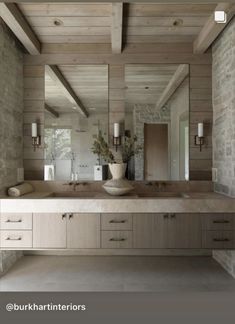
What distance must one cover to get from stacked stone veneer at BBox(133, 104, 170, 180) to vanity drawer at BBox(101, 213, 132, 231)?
83 centimetres

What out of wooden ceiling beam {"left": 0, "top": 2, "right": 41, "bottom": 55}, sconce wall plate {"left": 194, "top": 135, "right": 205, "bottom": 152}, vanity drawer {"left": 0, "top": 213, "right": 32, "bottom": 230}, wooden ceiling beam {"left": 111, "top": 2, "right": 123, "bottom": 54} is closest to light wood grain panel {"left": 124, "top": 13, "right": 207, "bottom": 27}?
wooden ceiling beam {"left": 111, "top": 2, "right": 123, "bottom": 54}

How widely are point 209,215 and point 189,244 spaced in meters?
0.33

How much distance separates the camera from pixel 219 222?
2740 mm

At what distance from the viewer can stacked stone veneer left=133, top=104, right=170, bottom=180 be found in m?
3.45

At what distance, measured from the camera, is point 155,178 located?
3.50 meters

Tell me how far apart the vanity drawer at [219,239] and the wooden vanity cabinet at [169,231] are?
0.08 m

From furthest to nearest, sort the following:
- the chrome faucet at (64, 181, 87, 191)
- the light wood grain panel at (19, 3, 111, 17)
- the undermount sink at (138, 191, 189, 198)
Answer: the chrome faucet at (64, 181, 87, 191) < the undermount sink at (138, 191, 189, 198) < the light wood grain panel at (19, 3, 111, 17)

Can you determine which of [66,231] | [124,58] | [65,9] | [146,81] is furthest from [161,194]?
[65,9]

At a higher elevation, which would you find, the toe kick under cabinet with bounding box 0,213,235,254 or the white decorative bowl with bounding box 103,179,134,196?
the white decorative bowl with bounding box 103,179,134,196

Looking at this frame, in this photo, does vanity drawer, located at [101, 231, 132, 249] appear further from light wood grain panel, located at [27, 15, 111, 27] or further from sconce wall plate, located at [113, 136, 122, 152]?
light wood grain panel, located at [27, 15, 111, 27]

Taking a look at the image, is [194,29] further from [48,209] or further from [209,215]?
[48,209]

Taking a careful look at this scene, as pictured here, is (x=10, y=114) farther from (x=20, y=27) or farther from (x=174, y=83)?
(x=174, y=83)

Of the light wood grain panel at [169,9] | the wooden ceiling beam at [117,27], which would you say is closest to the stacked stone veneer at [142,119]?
the wooden ceiling beam at [117,27]

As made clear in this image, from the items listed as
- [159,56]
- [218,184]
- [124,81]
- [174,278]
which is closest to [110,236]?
[174,278]
